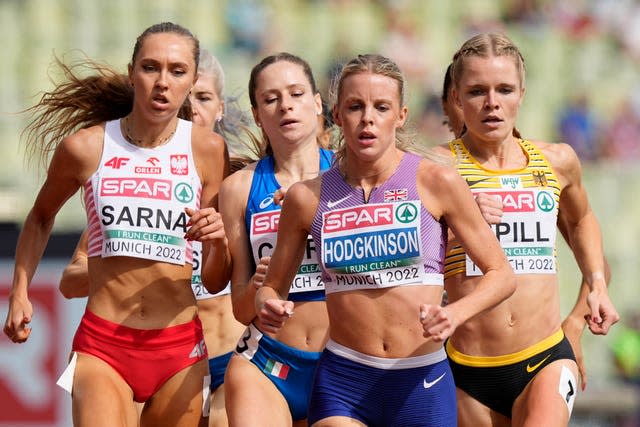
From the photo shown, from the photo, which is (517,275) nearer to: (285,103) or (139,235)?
(285,103)

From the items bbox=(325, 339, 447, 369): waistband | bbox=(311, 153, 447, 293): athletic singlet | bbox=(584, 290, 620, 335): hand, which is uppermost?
bbox=(311, 153, 447, 293): athletic singlet

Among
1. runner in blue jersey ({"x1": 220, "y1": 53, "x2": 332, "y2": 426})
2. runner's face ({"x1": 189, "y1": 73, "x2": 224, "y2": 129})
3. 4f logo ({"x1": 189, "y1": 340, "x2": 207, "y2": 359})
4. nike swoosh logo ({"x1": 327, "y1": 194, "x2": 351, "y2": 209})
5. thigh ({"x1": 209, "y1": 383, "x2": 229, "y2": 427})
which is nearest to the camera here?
nike swoosh logo ({"x1": 327, "y1": 194, "x2": 351, "y2": 209})

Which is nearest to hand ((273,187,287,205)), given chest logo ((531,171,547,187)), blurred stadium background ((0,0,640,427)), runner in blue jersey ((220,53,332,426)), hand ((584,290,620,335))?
runner in blue jersey ((220,53,332,426))

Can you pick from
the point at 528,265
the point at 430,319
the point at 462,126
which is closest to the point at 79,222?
the point at 462,126

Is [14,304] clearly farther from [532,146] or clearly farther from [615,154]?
[615,154]

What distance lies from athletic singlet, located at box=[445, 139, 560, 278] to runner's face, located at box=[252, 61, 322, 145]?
0.73m

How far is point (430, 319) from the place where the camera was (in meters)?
4.30

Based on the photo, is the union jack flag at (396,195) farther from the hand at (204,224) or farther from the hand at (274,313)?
the hand at (204,224)

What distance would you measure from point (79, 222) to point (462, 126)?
15.4 ft

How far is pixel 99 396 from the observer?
523cm

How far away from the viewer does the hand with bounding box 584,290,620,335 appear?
562 centimetres

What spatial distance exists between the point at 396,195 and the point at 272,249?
0.91 m

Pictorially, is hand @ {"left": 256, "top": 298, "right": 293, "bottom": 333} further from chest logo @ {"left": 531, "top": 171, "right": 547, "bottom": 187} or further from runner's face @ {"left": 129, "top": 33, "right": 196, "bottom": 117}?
chest logo @ {"left": 531, "top": 171, "right": 547, "bottom": 187}

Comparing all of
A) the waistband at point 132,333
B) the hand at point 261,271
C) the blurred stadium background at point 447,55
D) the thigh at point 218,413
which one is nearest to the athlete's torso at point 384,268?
the hand at point 261,271
